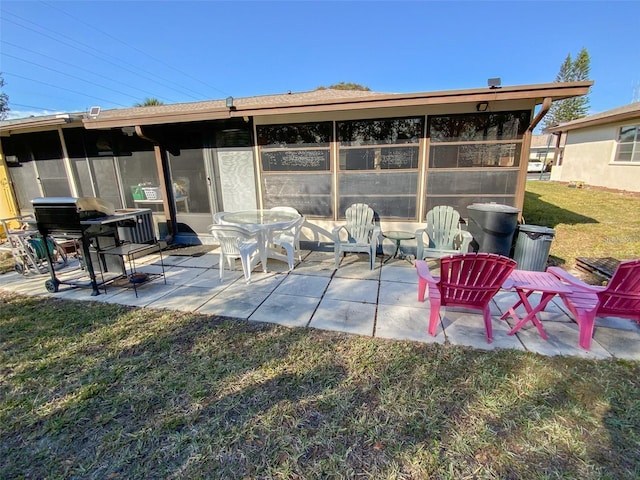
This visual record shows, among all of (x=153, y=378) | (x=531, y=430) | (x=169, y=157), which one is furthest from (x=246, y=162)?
(x=531, y=430)

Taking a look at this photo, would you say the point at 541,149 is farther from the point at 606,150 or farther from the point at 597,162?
the point at 606,150

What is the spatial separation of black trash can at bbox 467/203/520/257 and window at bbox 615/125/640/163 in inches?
417

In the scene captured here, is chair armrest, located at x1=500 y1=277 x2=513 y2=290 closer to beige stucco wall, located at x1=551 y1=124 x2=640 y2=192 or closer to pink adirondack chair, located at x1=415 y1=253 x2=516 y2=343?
pink adirondack chair, located at x1=415 y1=253 x2=516 y2=343

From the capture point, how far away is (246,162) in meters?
5.46

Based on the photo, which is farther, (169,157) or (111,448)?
(169,157)

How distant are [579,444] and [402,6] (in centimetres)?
837

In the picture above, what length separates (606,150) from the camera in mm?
11539

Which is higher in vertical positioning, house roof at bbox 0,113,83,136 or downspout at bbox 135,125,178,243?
house roof at bbox 0,113,83,136

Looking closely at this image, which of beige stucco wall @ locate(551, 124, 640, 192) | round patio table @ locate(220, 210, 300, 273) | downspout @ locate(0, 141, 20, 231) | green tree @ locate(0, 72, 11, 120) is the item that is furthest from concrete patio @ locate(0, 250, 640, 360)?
green tree @ locate(0, 72, 11, 120)

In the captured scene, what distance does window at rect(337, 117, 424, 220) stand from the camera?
474cm

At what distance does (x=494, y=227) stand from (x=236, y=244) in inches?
141

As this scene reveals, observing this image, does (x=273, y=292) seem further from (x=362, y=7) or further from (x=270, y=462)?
(x=362, y=7)

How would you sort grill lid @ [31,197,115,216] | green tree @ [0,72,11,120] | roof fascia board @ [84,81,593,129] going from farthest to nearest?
green tree @ [0,72,11,120], roof fascia board @ [84,81,593,129], grill lid @ [31,197,115,216]

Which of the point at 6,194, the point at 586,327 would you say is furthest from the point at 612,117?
the point at 6,194
